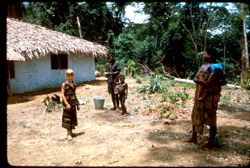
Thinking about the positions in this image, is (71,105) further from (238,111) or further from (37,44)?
(37,44)

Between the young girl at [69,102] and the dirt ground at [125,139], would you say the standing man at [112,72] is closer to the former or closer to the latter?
the dirt ground at [125,139]

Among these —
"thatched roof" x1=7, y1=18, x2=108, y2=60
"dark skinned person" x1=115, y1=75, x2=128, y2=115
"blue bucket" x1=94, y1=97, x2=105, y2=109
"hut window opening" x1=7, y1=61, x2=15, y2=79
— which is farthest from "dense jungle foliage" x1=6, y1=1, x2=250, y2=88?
"dark skinned person" x1=115, y1=75, x2=128, y2=115

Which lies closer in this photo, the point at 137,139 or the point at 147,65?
the point at 137,139

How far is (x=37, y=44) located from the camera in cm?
1590

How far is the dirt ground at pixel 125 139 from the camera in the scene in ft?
17.4

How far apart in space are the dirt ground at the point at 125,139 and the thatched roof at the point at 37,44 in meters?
4.88

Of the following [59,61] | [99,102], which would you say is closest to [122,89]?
[99,102]

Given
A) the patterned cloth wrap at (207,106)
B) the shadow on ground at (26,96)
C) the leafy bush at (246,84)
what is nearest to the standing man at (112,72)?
the patterned cloth wrap at (207,106)

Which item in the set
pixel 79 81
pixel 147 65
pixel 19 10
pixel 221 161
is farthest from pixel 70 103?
pixel 19 10

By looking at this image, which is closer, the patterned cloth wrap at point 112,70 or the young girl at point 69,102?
the young girl at point 69,102

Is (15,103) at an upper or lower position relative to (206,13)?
lower

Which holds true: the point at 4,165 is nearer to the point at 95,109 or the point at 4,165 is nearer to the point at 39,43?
the point at 95,109

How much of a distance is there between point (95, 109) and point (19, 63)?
6900 millimetres

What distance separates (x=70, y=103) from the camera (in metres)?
6.68
